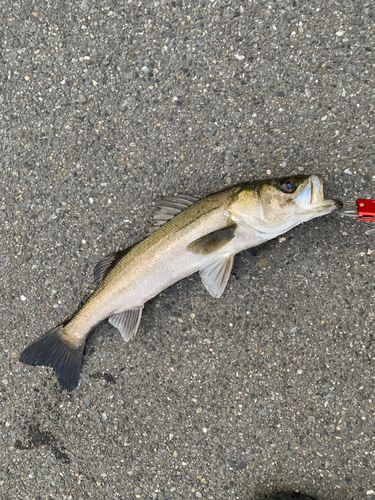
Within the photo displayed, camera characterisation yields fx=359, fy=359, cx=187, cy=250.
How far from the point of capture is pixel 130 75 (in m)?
2.97

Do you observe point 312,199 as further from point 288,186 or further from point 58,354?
point 58,354

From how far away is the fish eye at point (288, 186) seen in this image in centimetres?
240

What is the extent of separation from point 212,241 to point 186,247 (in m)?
0.19

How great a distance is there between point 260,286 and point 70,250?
5.32 feet

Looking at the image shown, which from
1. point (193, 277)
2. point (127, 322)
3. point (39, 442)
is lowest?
point (39, 442)

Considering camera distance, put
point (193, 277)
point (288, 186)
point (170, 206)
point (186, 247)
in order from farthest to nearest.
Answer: point (193, 277)
point (170, 206)
point (186, 247)
point (288, 186)

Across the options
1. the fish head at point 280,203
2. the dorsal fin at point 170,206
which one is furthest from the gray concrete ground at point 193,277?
the fish head at point 280,203

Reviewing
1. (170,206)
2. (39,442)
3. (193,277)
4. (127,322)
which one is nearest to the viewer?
(170,206)

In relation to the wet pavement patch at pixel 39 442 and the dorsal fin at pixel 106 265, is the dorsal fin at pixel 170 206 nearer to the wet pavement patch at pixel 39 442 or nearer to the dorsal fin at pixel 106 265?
the dorsal fin at pixel 106 265

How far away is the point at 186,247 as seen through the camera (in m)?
2.54

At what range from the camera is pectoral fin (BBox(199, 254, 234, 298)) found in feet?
8.57

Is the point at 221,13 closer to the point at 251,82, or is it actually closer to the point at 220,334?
the point at 251,82

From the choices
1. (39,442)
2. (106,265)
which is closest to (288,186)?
(106,265)

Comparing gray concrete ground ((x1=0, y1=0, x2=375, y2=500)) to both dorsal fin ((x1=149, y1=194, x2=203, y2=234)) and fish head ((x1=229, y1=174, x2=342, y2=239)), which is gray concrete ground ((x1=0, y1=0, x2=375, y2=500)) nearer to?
dorsal fin ((x1=149, y1=194, x2=203, y2=234))
